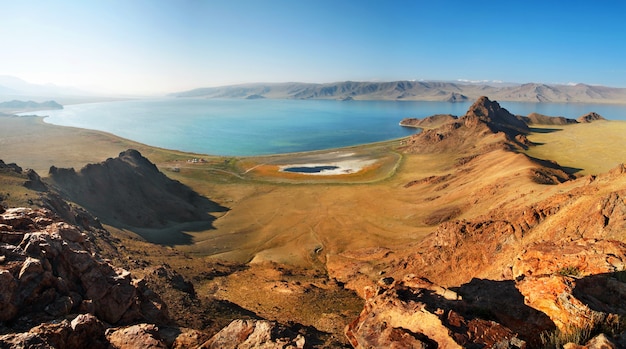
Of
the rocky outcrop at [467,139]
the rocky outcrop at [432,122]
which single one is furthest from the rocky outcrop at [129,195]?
the rocky outcrop at [432,122]

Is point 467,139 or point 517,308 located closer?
point 517,308

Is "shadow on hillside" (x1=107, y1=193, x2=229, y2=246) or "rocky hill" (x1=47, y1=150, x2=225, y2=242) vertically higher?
"rocky hill" (x1=47, y1=150, x2=225, y2=242)

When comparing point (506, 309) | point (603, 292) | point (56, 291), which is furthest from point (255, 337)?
point (603, 292)

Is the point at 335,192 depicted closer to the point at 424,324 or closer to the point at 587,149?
the point at 424,324

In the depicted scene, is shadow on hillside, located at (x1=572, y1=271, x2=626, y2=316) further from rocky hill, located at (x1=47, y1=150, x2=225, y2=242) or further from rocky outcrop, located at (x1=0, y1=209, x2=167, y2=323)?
rocky hill, located at (x1=47, y1=150, x2=225, y2=242)

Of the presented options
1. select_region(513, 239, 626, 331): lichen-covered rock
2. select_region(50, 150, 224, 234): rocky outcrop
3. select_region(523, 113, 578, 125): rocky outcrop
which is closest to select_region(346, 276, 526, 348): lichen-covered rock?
select_region(513, 239, 626, 331): lichen-covered rock

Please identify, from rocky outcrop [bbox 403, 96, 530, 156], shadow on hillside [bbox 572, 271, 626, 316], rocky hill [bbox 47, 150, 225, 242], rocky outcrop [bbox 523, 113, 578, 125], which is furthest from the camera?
rocky outcrop [bbox 523, 113, 578, 125]

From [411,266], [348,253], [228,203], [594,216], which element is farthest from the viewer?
[228,203]

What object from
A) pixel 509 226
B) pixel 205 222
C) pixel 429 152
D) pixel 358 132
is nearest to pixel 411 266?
pixel 509 226

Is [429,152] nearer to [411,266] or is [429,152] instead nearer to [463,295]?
[411,266]

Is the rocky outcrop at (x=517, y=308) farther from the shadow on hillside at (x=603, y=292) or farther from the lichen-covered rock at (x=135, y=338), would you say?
the lichen-covered rock at (x=135, y=338)

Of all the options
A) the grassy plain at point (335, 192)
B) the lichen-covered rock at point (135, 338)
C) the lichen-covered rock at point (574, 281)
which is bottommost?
the grassy plain at point (335, 192)
